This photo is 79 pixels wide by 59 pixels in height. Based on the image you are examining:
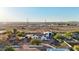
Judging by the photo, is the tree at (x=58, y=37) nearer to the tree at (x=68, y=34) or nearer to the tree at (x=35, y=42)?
the tree at (x=68, y=34)

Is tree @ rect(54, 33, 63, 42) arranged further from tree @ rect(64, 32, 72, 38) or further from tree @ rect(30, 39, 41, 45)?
tree @ rect(30, 39, 41, 45)

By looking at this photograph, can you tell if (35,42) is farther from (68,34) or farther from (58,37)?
(68,34)

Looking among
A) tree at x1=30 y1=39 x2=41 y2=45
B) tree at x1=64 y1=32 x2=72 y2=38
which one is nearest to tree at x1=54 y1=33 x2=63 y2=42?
tree at x1=64 y1=32 x2=72 y2=38

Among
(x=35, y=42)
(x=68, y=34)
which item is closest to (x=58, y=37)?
(x=68, y=34)

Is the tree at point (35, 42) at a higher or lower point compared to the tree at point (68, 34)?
lower

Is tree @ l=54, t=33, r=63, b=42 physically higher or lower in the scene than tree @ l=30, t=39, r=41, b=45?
higher

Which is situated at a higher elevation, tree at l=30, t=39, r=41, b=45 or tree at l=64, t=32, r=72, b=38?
tree at l=64, t=32, r=72, b=38

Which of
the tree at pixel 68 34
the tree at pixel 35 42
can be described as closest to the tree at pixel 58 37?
the tree at pixel 68 34
